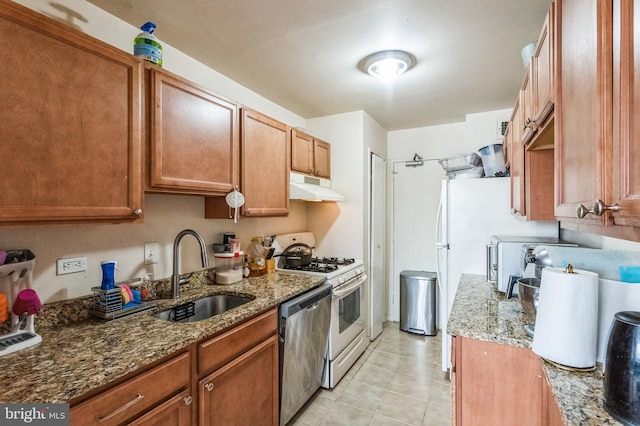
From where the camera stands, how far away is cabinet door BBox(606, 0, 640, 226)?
1.90 ft

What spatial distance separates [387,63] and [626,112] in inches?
67.6

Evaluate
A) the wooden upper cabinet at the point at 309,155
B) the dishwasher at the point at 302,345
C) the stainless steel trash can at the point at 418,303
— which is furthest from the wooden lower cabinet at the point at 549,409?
the stainless steel trash can at the point at 418,303

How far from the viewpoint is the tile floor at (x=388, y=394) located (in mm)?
2125

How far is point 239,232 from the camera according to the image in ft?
8.25

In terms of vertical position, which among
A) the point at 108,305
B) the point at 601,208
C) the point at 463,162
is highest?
the point at 463,162

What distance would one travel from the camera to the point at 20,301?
118 centimetres

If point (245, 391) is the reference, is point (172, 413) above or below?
above

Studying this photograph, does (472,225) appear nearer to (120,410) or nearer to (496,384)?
(496,384)

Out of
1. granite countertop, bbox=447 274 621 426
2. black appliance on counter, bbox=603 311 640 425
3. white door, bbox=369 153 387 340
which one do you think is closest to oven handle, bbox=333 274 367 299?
white door, bbox=369 153 387 340

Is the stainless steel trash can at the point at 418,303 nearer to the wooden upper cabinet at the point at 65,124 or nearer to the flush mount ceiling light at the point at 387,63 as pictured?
the flush mount ceiling light at the point at 387,63

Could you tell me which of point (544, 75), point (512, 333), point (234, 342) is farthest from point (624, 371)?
point (234, 342)

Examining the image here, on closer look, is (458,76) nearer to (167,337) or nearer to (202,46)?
(202,46)

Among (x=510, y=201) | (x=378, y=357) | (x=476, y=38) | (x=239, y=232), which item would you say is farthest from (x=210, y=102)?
(x=378, y=357)

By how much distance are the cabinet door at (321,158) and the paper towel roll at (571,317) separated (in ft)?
7.20
